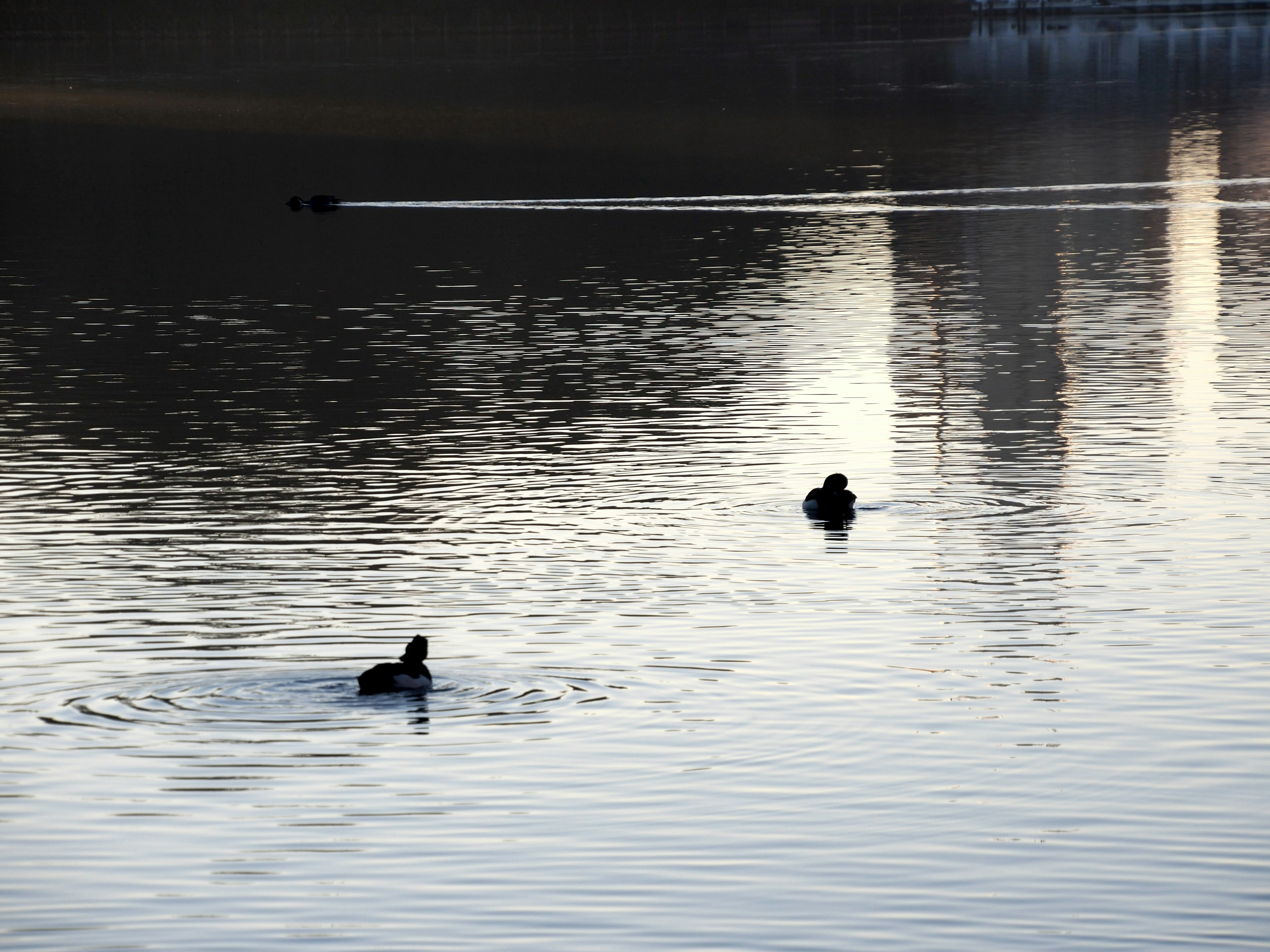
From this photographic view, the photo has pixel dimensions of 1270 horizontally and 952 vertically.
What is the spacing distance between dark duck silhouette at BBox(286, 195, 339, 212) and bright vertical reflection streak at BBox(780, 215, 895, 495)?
14683 millimetres

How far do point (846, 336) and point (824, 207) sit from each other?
27172 mm

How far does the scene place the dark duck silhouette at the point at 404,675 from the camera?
19.0m

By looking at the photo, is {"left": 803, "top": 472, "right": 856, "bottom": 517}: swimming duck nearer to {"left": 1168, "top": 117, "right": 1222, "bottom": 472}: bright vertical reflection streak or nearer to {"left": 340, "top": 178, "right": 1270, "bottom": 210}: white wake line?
{"left": 1168, "top": 117, "right": 1222, "bottom": 472}: bright vertical reflection streak

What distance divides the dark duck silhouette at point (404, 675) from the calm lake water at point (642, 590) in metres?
0.19

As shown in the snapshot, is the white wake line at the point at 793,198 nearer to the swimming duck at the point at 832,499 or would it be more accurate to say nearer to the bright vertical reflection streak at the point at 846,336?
the bright vertical reflection streak at the point at 846,336

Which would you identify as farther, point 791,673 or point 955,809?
point 791,673

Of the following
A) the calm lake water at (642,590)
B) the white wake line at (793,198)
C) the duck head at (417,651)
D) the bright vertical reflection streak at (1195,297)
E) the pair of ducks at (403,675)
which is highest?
the duck head at (417,651)

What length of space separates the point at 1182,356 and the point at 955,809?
23695 millimetres

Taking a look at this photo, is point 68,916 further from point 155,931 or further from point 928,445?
point 928,445

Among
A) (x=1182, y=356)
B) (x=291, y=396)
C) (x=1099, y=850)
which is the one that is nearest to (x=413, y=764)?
(x=1099, y=850)

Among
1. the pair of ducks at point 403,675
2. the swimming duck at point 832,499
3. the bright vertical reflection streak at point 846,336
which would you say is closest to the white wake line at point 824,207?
the bright vertical reflection streak at point 846,336

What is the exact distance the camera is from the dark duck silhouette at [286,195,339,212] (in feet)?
228

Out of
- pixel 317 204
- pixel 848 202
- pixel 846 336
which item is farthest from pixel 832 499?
pixel 317 204

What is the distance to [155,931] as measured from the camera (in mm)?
14805
